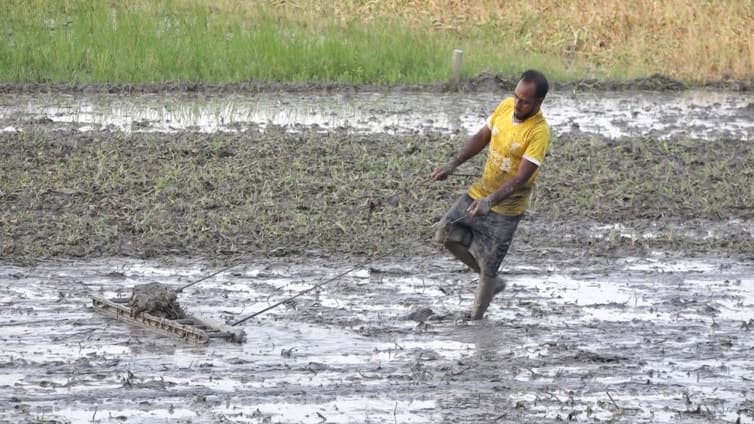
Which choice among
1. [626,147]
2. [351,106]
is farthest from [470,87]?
[626,147]

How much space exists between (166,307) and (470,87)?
8861 millimetres

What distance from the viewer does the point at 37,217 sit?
951cm

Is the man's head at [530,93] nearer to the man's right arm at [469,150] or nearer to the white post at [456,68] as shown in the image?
the man's right arm at [469,150]

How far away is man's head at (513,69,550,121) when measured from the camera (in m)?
7.15

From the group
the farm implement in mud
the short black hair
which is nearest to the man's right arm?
the short black hair

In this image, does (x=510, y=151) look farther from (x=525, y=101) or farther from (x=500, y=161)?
(x=525, y=101)

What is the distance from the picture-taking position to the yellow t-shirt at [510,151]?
7312mm

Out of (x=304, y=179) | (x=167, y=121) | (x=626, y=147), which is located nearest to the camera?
(x=304, y=179)

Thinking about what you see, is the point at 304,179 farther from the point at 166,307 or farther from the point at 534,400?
the point at 534,400

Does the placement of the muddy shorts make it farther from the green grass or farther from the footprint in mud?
the green grass

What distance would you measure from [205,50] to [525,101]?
9.11m

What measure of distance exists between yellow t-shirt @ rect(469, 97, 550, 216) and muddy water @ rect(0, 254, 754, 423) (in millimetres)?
741

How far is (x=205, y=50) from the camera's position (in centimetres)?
1577

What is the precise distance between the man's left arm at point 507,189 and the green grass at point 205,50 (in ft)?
27.8
